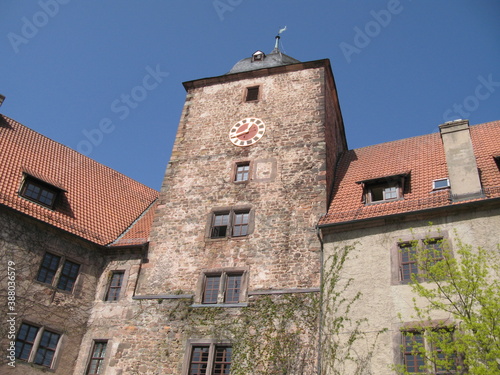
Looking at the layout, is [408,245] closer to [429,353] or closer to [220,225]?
[429,353]

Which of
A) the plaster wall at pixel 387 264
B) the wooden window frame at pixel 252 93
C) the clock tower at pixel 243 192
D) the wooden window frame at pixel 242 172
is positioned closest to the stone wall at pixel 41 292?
the clock tower at pixel 243 192

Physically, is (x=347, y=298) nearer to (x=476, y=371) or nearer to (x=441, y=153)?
(x=476, y=371)

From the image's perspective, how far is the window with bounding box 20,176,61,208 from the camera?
635 inches

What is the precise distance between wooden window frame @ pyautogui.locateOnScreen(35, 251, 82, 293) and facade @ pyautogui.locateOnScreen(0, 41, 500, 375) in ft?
0.14

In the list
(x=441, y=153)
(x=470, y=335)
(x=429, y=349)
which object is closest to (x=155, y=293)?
(x=429, y=349)

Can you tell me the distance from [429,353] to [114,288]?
939 centimetres

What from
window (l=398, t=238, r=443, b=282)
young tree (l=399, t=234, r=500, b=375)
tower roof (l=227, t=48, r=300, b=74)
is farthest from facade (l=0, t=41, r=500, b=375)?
tower roof (l=227, t=48, r=300, b=74)

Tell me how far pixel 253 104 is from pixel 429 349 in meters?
10.9

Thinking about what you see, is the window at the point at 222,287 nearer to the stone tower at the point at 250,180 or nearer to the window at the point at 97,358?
the stone tower at the point at 250,180

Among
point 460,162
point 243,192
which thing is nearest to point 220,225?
point 243,192

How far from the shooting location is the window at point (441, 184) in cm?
1447

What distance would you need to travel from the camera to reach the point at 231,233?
1572cm

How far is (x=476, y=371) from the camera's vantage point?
948 centimetres

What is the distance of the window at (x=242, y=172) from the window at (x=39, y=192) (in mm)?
5840
